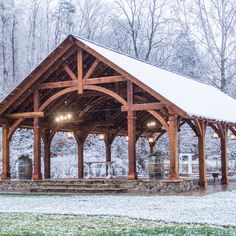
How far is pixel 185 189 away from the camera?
51.0 ft

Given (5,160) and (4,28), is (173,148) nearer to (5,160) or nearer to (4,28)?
(5,160)

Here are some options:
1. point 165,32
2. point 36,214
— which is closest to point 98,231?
point 36,214

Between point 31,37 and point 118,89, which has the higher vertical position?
point 31,37

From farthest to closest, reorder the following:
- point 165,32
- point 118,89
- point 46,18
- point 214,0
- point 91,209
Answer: point 46,18
point 165,32
point 214,0
point 118,89
point 91,209

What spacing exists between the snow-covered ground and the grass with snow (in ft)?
2.09

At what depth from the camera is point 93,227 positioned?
8.67 metres

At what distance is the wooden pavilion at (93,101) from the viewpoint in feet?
50.5

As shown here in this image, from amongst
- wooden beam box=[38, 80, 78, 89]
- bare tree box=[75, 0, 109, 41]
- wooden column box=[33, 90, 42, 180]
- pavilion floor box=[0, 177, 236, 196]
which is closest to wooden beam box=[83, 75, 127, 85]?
wooden beam box=[38, 80, 78, 89]

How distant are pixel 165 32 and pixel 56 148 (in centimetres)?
1168

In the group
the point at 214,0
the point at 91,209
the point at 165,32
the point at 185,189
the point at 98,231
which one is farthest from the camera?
the point at 165,32

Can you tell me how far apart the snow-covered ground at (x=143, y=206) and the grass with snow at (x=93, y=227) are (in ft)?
2.09

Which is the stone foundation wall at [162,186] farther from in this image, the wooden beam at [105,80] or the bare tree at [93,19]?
the bare tree at [93,19]

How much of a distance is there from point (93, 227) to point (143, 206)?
3.37m

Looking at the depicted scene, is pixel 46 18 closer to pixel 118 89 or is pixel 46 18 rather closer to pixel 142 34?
pixel 142 34
